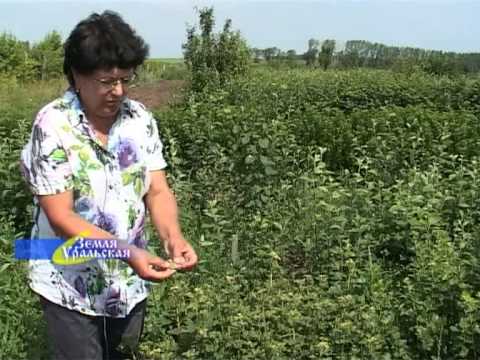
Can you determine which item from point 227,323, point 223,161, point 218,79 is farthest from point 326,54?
point 227,323

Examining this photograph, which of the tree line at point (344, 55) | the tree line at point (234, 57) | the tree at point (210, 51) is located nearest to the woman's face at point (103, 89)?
the tree line at point (234, 57)

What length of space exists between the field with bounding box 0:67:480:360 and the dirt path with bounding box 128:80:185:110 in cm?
936

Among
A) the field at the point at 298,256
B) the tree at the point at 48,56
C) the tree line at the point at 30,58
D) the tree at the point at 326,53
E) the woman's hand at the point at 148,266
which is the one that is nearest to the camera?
the woman's hand at the point at 148,266

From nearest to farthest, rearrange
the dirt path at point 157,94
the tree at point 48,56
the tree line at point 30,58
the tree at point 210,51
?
the tree at point 210,51, the dirt path at point 157,94, the tree line at point 30,58, the tree at point 48,56

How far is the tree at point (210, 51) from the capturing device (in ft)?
46.7

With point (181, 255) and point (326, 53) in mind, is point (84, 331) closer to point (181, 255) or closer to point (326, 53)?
point (181, 255)

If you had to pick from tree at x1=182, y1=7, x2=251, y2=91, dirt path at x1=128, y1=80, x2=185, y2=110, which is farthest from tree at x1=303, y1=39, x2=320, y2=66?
tree at x1=182, y1=7, x2=251, y2=91

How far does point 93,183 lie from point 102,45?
42 centimetres

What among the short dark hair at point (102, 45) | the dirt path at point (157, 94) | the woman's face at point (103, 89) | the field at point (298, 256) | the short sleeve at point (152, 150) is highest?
the short dark hair at point (102, 45)

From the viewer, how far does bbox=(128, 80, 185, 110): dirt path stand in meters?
15.4

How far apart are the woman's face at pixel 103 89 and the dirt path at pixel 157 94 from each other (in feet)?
41.7

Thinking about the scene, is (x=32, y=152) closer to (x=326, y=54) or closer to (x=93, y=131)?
(x=93, y=131)

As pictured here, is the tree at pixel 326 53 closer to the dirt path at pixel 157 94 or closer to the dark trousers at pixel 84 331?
the dirt path at pixel 157 94

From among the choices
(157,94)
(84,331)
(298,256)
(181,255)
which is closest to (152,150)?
(181,255)
